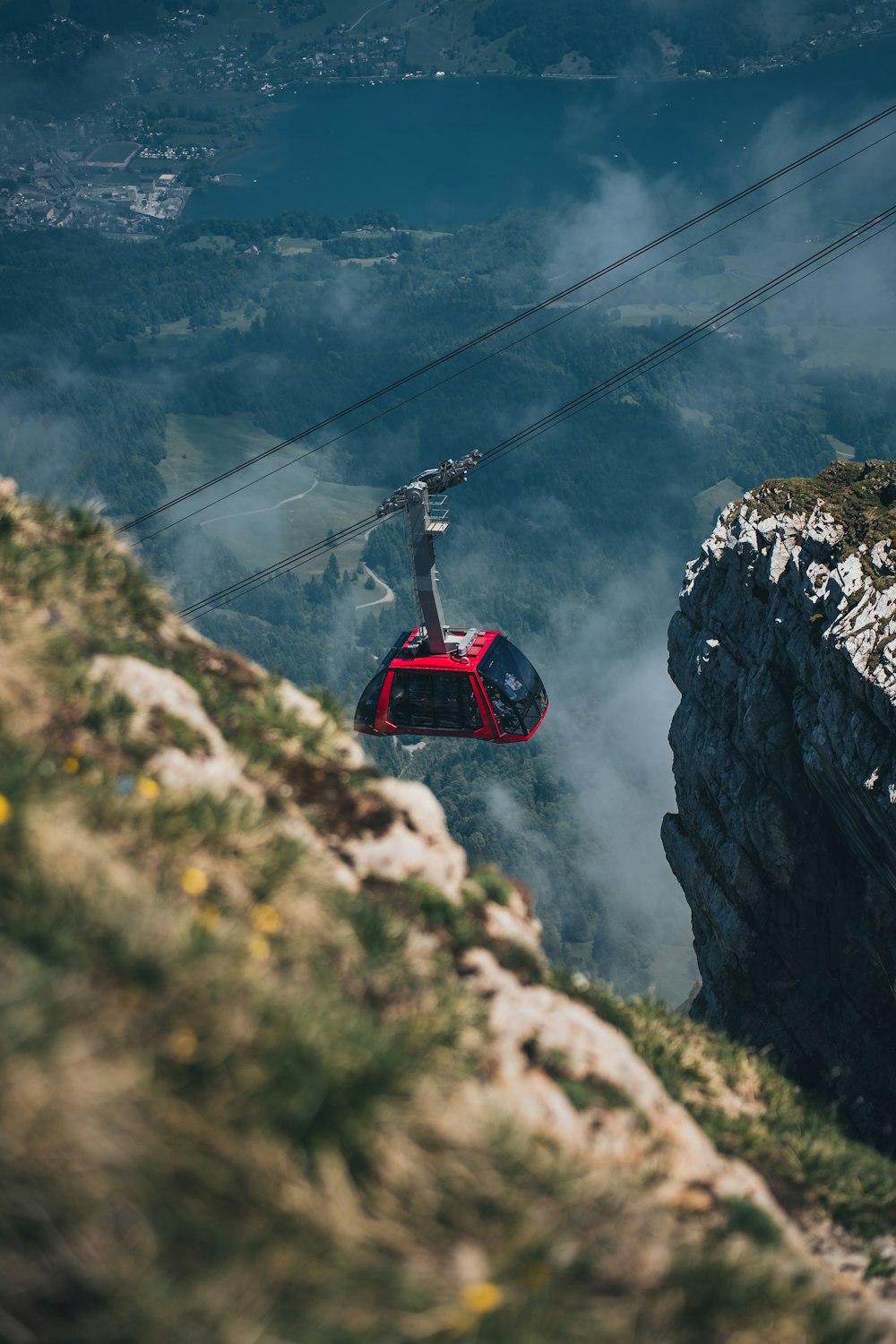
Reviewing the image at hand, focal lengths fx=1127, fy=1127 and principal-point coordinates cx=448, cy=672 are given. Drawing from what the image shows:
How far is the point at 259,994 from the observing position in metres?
8.70

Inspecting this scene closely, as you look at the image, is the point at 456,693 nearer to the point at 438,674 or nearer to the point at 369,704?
the point at 438,674

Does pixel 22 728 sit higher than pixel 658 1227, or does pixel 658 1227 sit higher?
pixel 22 728

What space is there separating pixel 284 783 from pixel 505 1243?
6809 millimetres

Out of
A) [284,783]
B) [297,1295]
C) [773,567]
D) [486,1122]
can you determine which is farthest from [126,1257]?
[773,567]

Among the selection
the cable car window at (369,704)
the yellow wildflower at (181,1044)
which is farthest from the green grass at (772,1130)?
the cable car window at (369,704)

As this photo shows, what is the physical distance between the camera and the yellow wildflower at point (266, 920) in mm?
10188

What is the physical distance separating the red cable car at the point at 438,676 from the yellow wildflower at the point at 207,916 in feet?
78.2

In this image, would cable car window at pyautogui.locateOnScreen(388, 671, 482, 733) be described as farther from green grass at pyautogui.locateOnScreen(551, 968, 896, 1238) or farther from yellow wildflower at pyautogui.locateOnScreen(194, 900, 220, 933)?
yellow wildflower at pyautogui.locateOnScreen(194, 900, 220, 933)

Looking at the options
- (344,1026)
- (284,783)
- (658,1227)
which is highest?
(284,783)

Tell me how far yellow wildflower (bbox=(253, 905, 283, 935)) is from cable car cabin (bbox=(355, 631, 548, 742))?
2398 cm

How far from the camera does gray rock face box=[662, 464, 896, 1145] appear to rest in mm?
33781

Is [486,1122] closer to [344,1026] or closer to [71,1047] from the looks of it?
[344,1026]

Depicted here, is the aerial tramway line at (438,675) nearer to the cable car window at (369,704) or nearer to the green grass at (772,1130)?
the cable car window at (369,704)

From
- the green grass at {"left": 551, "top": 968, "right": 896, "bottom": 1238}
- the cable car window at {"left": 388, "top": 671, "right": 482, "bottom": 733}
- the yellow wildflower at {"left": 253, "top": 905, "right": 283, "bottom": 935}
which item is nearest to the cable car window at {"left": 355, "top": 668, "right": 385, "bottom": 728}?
the cable car window at {"left": 388, "top": 671, "right": 482, "bottom": 733}
